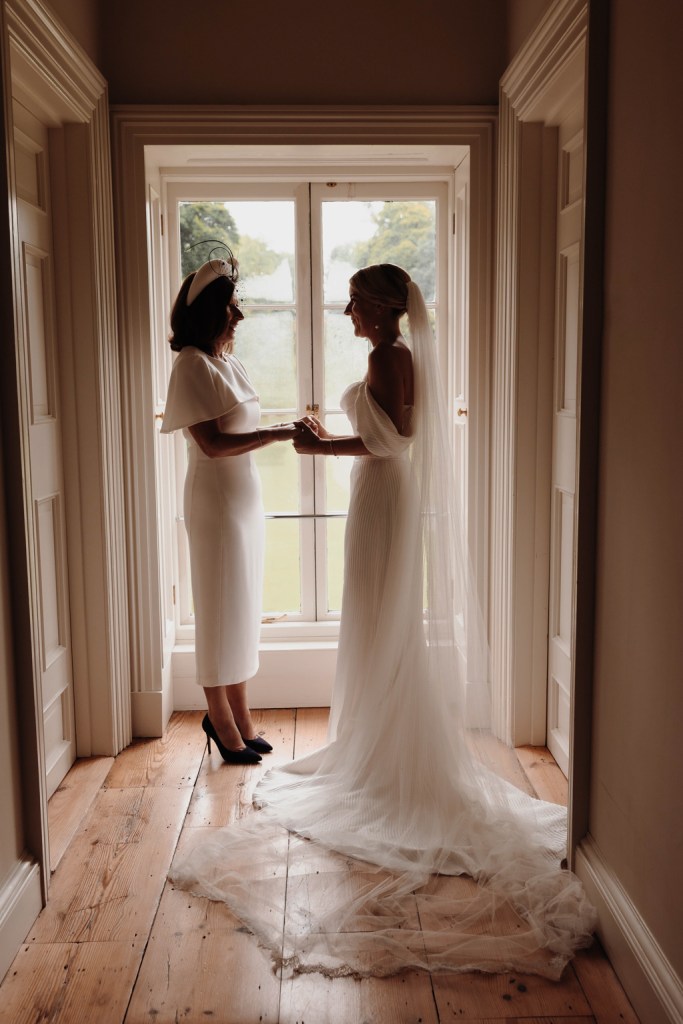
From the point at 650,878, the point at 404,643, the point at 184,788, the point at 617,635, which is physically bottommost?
the point at 184,788

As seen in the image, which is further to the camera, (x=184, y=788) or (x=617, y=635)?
(x=184, y=788)

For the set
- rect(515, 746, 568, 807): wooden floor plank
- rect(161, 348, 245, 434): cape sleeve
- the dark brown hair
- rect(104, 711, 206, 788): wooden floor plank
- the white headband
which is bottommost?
rect(104, 711, 206, 788): wooden floor plank

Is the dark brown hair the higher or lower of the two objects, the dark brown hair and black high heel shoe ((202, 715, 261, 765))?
the higher

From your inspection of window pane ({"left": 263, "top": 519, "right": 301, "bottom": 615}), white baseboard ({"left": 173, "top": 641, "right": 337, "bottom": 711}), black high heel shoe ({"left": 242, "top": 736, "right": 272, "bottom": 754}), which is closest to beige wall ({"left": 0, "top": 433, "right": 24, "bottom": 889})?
black high heel shoe ({"left": 242, "top": 736, "right": 272, "bottom": 754})

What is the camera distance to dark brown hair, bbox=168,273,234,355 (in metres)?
3.17

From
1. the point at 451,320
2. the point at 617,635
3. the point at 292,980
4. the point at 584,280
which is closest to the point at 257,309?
the point at 451,320

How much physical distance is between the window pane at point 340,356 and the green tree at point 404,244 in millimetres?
260

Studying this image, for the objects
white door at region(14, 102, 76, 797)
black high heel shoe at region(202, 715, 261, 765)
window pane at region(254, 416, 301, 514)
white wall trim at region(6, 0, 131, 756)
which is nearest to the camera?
white door at region(14, 102, 76, 797)

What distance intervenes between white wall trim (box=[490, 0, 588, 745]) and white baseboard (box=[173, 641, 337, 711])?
77 cm

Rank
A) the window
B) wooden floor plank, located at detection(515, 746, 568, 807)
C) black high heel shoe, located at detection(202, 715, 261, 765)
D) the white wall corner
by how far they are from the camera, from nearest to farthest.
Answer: wooden floor plank, located at detection(515, 746, 568, 807) < black high heel shoe, located at detection(202, 715, 261, 765) < the white wall corner < the window

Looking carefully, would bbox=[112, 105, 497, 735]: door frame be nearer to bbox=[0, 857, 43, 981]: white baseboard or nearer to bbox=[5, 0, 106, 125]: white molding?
bbox=[5, 0, 106, 125]: white molding

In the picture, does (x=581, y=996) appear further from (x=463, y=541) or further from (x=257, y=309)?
(x=257, y=309)

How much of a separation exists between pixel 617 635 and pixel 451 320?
2.03 meters

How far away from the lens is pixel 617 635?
2.18m
